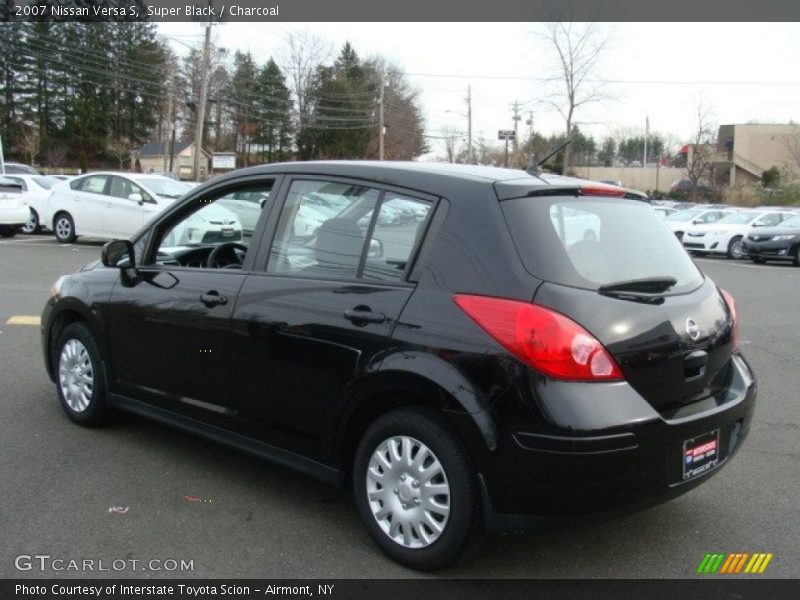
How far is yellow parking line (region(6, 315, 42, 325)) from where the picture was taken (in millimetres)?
8217

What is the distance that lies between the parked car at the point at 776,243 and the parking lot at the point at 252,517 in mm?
16626

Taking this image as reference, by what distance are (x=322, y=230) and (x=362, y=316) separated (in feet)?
2.03

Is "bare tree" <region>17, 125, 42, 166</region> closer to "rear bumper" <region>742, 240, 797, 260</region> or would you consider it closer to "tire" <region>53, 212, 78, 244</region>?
"tire" <region>53, 212, 78, 244</region>

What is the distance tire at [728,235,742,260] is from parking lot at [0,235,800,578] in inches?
725

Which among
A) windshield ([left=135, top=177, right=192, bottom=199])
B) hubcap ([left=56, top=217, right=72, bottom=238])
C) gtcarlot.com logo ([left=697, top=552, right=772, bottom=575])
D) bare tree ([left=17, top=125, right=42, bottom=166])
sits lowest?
gtcarlot.com logo ([left=697, top=552, right=772, bottom=575])

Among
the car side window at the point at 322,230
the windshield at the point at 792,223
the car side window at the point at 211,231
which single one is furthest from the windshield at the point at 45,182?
the windshield at the point at 792,223

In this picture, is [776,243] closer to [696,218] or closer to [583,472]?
[696,218]

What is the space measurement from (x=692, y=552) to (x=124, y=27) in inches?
2745

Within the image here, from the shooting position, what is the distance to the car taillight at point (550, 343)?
279 cm

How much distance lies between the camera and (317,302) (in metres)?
3.43

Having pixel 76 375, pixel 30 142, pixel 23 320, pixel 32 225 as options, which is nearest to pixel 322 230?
pixel 76 375

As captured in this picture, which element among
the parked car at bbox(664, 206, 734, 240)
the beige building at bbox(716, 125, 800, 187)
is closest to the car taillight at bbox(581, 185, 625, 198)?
the parked car at bbox(664, 206, 734, 240)

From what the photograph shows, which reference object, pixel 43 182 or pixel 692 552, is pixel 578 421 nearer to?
pixel 692 552

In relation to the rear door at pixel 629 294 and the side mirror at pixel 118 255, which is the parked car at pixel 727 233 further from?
the side mirror at pixel 118 255
